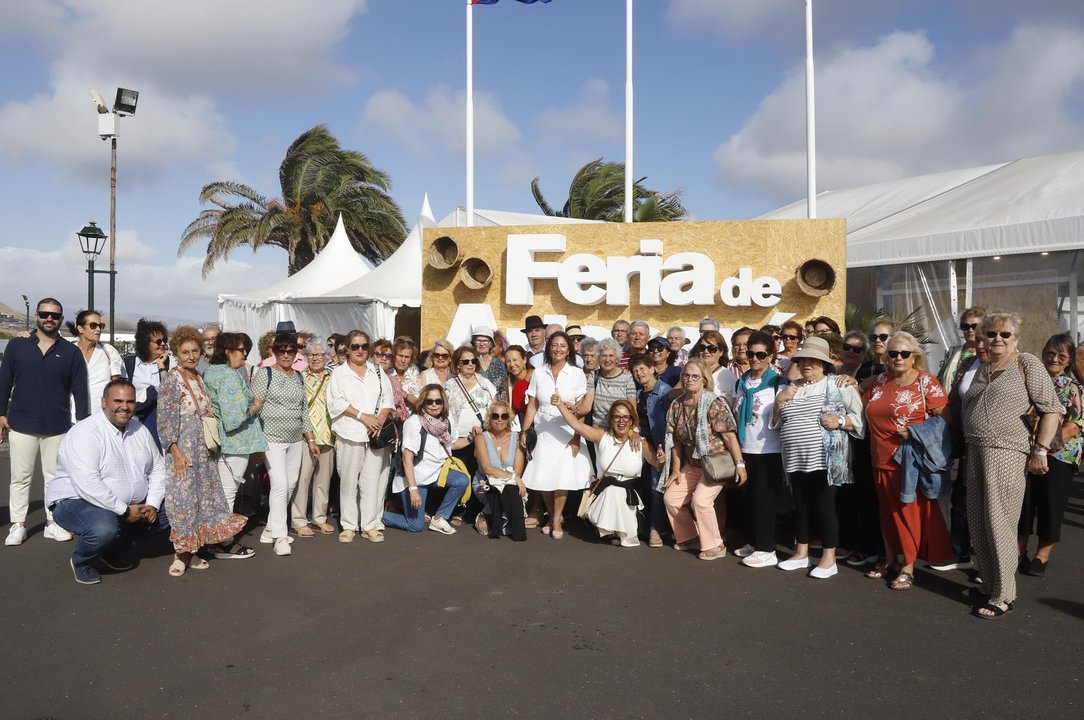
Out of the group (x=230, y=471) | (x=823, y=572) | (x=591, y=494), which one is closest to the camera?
(x=823, y=572)

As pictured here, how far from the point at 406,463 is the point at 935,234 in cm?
1150

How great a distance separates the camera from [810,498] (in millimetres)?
A: 5500

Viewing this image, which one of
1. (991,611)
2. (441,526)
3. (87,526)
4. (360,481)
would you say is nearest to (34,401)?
(87,526)

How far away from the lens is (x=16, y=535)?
240 inches

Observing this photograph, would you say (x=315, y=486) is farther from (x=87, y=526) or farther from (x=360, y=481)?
(x=87, y=526)

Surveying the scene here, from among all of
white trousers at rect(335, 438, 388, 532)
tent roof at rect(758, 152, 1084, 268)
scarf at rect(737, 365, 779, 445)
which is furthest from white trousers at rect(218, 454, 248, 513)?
tent roof at rect(758, 152, 1084, 268)

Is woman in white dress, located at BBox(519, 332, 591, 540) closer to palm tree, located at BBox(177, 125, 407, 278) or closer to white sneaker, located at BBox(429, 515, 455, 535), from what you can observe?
white sneaker, located at BBox(429, 515, 455, 535)

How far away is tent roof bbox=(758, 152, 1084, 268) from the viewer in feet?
41.8

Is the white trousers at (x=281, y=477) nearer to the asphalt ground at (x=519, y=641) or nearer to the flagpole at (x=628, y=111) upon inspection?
the asphalt ground at (x=519, y=641)

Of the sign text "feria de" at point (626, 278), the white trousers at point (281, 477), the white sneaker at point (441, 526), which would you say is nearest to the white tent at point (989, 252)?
the sign text "feria de" at point (626, 278)

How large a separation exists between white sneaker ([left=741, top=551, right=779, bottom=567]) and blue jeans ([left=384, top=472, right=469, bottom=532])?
251cm

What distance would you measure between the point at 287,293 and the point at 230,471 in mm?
14026

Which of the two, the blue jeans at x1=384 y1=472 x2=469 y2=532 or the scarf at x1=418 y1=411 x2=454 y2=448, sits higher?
the scarf at x1=418 y1=411 x2=454 y2=448

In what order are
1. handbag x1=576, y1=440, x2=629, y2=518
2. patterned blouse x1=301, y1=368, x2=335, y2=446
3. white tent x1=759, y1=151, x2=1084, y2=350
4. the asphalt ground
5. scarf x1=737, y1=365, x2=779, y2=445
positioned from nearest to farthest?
the asphalt ground → scarf x1=737, y1=365, x2=779, y2=445 → handbag x1=576, y1=440, x2=629, y2=518 → patterned blouse x1=301, y1=368, x2=335, y2=446 → white tent x1=759, y1=151, x2=1084, y2=350
